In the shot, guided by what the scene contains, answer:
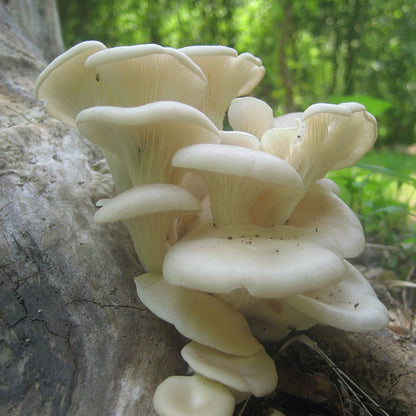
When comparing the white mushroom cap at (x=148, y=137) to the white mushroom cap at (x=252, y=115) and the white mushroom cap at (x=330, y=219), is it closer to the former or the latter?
the white mushroom cap at (x=252, y=115)

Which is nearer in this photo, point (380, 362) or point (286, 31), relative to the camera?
point (380, 362)

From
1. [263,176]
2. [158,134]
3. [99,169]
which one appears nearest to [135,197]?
[158,134]

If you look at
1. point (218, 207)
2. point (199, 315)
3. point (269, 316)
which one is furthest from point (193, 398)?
point (218, 207)

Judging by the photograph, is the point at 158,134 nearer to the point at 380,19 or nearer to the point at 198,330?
the point at 198,330

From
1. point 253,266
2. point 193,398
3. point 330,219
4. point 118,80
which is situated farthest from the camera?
point 330,219

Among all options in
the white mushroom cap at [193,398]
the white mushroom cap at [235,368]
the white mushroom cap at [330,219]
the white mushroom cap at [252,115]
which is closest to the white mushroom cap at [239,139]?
the white mushroom cap at [252,115]

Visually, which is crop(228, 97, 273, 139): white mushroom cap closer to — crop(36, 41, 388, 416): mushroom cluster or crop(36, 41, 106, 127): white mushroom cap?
crop(36, 41, 388, 416): mushroom cluster

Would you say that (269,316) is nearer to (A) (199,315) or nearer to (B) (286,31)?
(A) (199,315)
